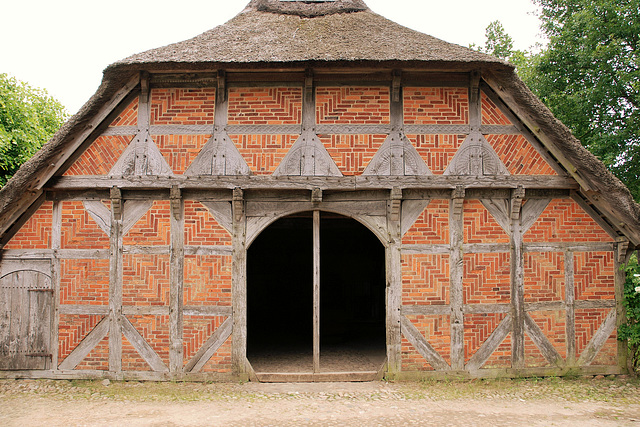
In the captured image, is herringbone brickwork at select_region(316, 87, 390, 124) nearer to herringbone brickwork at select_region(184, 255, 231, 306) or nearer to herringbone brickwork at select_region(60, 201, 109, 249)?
herringbone brickwork at select_region(184, 255, 231, 306)

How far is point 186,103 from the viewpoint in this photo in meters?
7.07

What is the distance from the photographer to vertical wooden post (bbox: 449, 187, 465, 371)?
22.5 feet

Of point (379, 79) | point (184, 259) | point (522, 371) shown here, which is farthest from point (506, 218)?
point (184, 259)

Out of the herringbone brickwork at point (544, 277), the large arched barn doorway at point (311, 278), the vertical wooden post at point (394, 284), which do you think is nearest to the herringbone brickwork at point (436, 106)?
the vertical wooden post at point (394, 284)

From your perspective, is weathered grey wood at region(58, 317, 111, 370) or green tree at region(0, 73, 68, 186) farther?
green tree at region(0, 73, 68, 186)

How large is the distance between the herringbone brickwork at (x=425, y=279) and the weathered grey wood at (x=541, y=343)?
142 cm

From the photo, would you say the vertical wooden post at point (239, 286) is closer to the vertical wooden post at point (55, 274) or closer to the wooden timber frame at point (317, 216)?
the wooden timber frame at point (317, 216)

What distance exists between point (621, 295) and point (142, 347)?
26.4ft

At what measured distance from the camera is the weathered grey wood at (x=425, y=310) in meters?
6.88

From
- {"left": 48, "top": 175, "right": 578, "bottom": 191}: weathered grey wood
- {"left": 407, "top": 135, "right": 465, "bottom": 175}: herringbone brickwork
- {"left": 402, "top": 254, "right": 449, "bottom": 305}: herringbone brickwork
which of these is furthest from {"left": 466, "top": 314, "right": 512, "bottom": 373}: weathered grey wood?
{"left": 407, "top": 135, "right": 465, "bottom": 175}: herringbone brickwork

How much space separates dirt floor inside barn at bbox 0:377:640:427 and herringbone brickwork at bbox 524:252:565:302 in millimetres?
1358

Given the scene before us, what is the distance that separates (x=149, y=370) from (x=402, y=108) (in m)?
6.01

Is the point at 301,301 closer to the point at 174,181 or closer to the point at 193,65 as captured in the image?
the point at 174,181

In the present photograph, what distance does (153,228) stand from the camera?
693 centimetres
